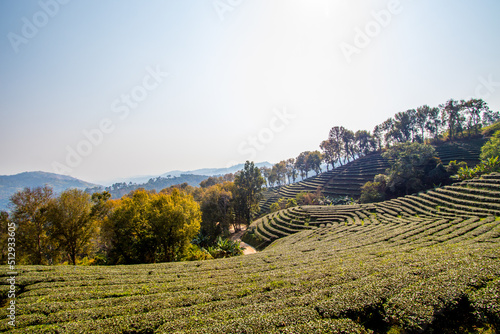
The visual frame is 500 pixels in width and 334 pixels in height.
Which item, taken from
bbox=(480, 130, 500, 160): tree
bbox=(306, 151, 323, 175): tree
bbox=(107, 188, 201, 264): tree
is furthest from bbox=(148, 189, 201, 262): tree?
bbox=(306, 151, 323, 175): tree

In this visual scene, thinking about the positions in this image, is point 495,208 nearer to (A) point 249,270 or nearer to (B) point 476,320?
(B) point 476,320

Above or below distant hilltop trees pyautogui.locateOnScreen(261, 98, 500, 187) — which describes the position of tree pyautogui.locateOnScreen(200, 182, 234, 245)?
below

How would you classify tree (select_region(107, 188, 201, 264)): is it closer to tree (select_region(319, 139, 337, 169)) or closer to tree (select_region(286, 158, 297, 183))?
tree (select_region(319, 139, 337, 169))

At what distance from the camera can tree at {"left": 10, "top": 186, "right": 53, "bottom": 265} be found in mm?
20141

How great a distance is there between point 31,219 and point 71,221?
422cm

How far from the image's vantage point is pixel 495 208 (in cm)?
2292

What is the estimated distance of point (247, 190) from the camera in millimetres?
47094

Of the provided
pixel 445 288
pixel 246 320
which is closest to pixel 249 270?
pixel 246 320

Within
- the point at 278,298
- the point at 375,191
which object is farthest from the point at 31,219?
the point at 375,191

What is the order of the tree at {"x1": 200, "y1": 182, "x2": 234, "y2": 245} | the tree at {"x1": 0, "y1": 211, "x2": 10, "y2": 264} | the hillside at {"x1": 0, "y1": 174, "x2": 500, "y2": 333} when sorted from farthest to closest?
the tree at {"x1": 200, "y1": 182, "x2": 234, "y2": 245}
the tree at {"x1": 0, "y1": 211, "x2": 10, "y2": 264}
the hillside at {"x1": 0, "y1": 174, "x2": 500, "y2": 333}

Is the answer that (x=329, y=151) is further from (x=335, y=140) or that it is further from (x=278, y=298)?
(x=278, y=298)

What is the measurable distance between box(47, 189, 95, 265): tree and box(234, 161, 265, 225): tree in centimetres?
2951

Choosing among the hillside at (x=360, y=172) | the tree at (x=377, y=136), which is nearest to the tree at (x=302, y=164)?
the hillside at (x=360, y=172)

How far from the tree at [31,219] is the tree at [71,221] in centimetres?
121
